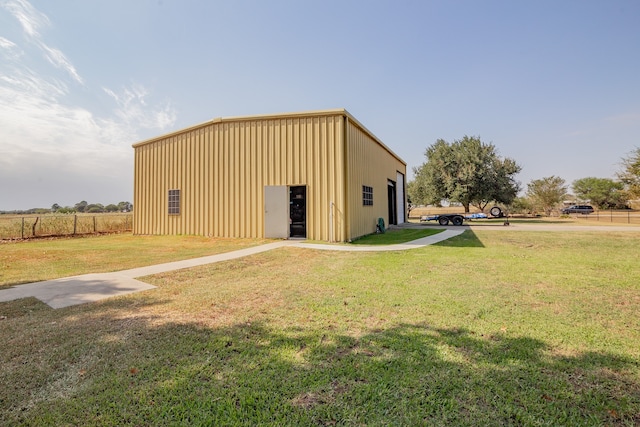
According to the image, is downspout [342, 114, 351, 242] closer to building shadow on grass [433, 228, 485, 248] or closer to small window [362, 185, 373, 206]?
small window [362, 185, 373, 206]

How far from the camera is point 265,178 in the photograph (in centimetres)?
1187

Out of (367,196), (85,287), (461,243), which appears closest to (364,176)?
(367,196)

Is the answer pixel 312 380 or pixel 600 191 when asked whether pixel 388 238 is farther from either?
pixel 600 191

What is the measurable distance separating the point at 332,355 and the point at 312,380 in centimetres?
42

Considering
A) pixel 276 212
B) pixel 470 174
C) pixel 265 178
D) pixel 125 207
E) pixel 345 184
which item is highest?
pixel 470 174

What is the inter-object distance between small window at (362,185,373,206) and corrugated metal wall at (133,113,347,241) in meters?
2.69

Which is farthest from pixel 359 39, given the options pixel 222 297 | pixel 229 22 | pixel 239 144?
pixel 222 297

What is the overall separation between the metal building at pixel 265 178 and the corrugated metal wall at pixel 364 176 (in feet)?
0.15

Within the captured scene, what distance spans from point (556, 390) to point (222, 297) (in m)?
3.94

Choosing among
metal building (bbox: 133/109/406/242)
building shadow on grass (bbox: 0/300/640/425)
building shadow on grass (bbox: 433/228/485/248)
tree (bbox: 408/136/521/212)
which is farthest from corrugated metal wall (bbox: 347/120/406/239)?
tree (bbox: 408/136/521/212)

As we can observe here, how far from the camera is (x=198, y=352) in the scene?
104 inches

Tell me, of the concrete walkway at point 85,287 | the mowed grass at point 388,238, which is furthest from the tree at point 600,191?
the concrete walkway at point 85,287

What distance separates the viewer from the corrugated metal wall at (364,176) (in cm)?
1160

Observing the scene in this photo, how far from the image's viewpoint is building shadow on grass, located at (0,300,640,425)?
1.83m
